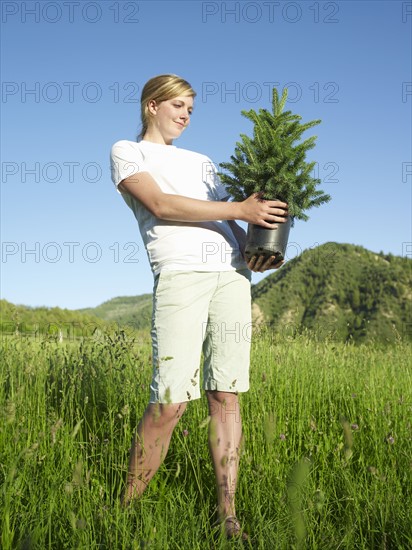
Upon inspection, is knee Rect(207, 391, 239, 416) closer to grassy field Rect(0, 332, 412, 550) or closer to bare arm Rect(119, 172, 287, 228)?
grassy field Rect(0, 332, 412, 550)

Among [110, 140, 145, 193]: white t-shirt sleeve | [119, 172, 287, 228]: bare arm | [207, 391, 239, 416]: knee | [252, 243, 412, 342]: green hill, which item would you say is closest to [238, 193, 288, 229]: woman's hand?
[119, 172, 287, 228]: bare arm

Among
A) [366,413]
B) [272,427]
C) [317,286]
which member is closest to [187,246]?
[272,427]

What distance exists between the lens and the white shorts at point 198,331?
2521 mm

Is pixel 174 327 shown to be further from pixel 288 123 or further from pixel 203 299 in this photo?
pixel 288 123

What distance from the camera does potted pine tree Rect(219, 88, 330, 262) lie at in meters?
2.70

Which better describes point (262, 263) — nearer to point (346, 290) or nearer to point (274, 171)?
point (274, 171)

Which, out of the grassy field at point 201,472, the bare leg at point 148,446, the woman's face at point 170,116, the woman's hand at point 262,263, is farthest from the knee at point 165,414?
the woman's face at point 170,116

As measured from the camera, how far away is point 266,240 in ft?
8.73

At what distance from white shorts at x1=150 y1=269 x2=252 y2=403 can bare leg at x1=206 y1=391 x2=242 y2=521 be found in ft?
0.28

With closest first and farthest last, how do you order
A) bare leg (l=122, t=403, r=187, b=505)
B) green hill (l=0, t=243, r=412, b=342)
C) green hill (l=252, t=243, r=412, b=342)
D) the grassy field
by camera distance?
the grassy field, bare leg (l=122, t=403, r=187, b=505), green hill (l=0, t=243, r=412, b=342), green hill (l=252, t=243, r=412, b=342)

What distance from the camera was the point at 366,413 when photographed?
3930 millimetres

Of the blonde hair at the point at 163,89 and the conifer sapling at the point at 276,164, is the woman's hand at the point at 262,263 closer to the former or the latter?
the conifer sapling at the point at 276,164

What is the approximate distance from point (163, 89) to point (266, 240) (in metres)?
0.97

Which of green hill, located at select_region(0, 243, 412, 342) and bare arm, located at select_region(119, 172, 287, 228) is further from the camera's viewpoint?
green hill, located at select_region(0, 243, 412, 342)
